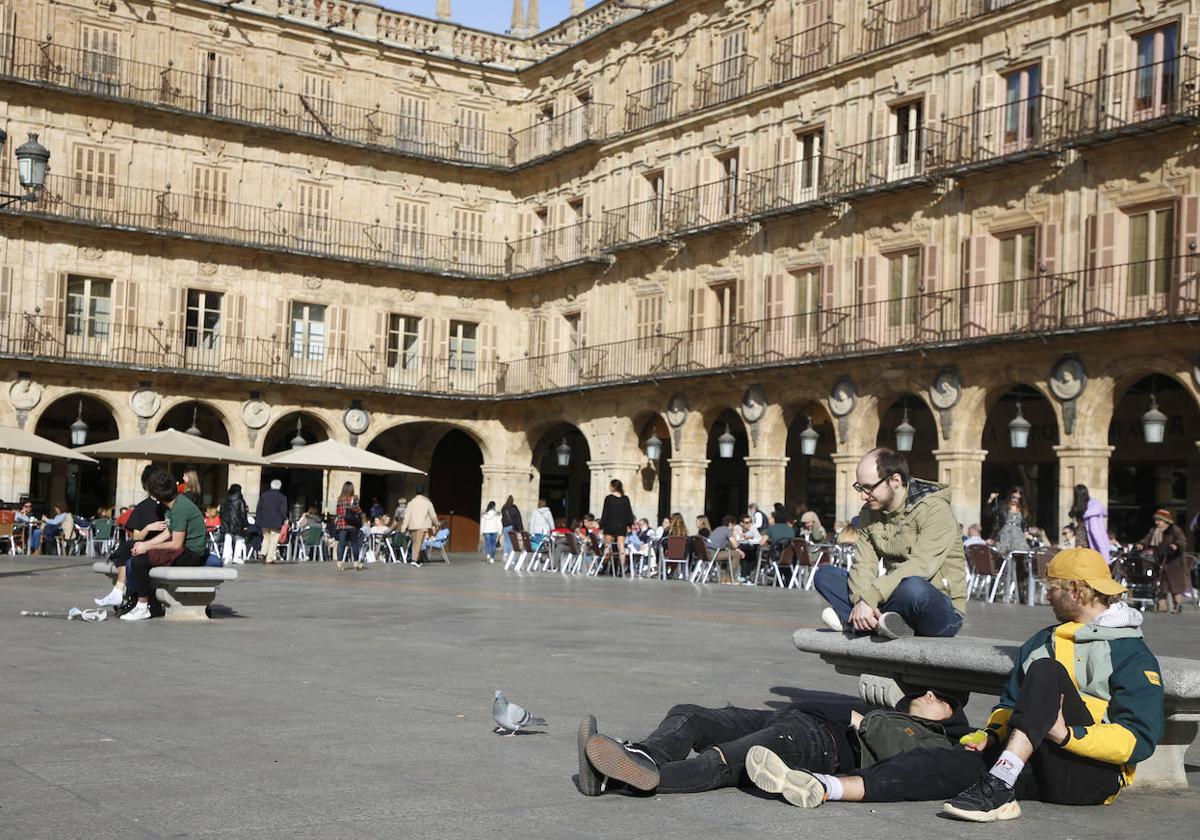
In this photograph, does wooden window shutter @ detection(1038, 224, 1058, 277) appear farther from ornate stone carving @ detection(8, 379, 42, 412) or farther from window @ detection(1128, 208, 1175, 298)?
ornate stone carving @ detection(8, 379, 42, 412)

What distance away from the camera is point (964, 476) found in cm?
2711

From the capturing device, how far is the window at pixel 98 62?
1378 inches

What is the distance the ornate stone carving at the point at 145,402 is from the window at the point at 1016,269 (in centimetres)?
1909

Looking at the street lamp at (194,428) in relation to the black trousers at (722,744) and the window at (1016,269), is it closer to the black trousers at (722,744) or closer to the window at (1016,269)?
the window at (1016,269)

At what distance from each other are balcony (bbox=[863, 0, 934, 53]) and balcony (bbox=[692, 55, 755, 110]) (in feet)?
11.3

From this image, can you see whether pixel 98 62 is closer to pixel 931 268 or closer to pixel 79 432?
pixel 79 432

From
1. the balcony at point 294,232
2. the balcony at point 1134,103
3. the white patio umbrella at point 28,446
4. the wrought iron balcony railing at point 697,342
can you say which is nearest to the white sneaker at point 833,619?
the wrought iron balcony railing at point 697,342

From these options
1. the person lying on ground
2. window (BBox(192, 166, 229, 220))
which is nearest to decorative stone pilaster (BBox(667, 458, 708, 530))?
window (BBox(192, 166, 229, 220))

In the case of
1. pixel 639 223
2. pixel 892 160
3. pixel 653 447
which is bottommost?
pixel 653 447

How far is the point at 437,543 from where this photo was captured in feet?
99.9

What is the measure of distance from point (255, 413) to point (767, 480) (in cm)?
1261

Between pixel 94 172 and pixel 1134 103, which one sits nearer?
pixel 1134 103

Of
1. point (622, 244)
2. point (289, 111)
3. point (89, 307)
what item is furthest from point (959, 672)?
point (289, 111)

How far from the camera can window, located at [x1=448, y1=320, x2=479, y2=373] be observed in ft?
130
